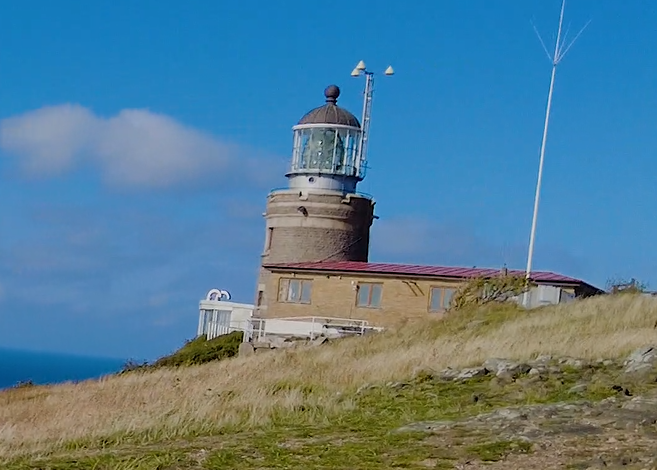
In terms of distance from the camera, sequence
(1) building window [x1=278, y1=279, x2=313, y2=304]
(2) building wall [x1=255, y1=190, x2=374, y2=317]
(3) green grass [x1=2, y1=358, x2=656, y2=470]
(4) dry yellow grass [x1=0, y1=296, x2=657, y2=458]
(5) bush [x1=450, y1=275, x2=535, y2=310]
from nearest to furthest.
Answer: (3) green grass [x1=2, y1=358, x2=656, y2=470], (4) dry yellow grass [x1=0, y1=296, x2=657, y2=458], (5) bush [x1=450, y1=275, x2=535, y2=310], (1) building window [x1=278, y1=279, x2=313, y2=304], (2) building wall [x1=255, y1=190, x2=374, y2=317]

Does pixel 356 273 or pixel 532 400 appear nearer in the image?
pixel 532 400

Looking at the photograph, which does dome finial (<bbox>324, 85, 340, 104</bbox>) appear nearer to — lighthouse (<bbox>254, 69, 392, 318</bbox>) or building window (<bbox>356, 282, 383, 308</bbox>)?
lighthouse (<bbox>254, 69, 392, 318</bbox>)

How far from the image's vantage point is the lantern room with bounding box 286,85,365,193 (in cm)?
4200

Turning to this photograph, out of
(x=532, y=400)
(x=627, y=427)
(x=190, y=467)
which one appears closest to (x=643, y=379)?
(x=532, y=400)

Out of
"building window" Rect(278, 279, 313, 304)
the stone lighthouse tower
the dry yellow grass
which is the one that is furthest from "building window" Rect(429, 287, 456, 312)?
the stone lighthouse tower

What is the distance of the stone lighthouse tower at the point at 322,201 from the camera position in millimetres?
40625

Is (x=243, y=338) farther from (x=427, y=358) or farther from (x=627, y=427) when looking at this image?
(x=627, y=427)

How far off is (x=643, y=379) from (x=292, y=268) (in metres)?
26.1

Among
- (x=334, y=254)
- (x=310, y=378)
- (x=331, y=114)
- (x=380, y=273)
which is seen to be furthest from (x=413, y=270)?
(x=310, y=378)

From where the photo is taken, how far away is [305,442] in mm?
7641

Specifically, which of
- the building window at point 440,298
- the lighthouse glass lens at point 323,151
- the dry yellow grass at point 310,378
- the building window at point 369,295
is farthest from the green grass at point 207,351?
the dry yellow grass at point 310,378

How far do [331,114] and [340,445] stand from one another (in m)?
36.4

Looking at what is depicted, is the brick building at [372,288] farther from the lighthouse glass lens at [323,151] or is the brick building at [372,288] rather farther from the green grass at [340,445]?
the green grass at [340,445]

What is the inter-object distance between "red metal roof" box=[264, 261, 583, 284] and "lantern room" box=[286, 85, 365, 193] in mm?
5262
